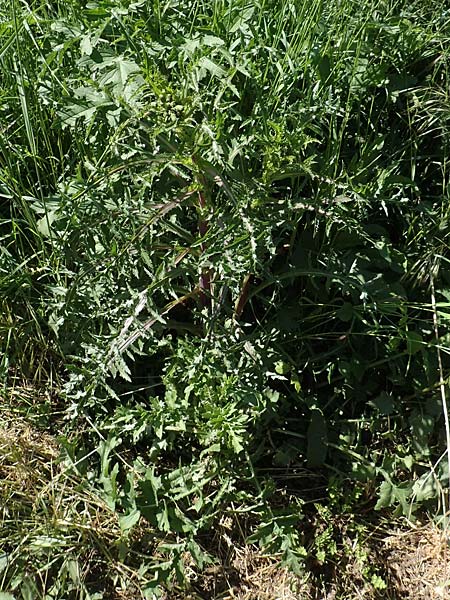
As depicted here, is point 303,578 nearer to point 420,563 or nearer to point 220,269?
point 420,563

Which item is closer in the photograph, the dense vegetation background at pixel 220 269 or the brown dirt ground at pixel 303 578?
the dense vegetation background at pixel 220 269

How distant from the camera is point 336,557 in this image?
2359 mm

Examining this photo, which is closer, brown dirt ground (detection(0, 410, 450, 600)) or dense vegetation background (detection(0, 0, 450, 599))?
dense vegetation background (detection(0, 0, 450, 599))

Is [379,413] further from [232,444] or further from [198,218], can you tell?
[198,218]

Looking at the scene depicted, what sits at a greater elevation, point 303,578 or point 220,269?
point 220,269

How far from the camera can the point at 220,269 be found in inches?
79.5

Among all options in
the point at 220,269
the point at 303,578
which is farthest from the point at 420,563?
the point at 220,269

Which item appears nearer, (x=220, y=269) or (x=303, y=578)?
(x=220, y=269)

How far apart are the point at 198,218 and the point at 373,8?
758 mm

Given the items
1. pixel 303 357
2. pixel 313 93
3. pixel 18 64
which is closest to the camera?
pixel 313 93

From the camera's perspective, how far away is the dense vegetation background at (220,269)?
2125mm

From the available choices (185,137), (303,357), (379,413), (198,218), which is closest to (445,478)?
(379,413)

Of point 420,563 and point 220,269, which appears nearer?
point 220,269

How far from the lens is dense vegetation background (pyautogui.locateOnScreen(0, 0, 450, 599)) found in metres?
2.12
